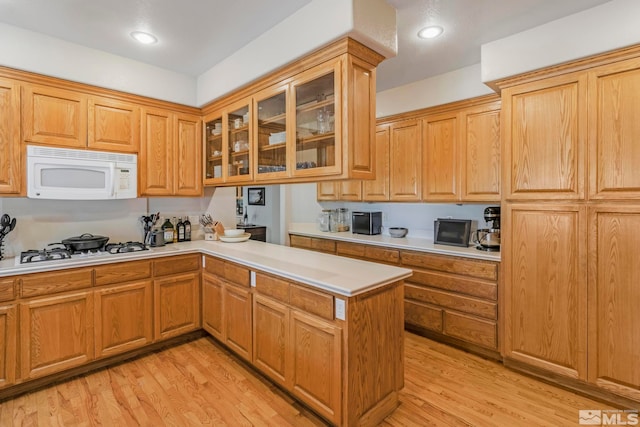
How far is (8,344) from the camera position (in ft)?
7.18

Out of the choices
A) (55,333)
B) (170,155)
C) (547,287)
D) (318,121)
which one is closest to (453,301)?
(547,287)

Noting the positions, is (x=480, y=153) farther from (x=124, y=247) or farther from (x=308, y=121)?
Answer: (x=124, y=247)

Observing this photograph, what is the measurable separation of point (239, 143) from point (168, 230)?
1259mm

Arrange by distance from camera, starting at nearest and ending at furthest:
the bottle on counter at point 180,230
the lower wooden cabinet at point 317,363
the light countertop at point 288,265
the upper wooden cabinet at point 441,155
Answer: the lower wooden cabinet at point 317,363 → the light countertop at point 288,265 → the upper wooden cabinet at point 441,155 → the bottle on counter at point 180,230


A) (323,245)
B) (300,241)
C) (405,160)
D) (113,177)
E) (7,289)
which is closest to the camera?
(7,289)

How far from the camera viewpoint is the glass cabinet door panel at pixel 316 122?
210 cm

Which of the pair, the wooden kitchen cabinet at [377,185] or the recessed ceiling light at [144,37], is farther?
the wooden kitchen cabinet at [377,185]

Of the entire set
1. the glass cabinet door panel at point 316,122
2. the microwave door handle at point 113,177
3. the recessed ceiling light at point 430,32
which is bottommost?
the microwave door handle at point 113,177

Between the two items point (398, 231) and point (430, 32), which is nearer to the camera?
point (430, 32)

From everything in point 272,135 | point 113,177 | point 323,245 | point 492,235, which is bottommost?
point 323,245

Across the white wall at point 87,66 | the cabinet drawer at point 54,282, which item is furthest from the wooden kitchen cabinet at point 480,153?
the cabinet drawer at point 54,282

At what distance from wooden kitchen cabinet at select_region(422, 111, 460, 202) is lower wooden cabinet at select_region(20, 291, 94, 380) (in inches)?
130

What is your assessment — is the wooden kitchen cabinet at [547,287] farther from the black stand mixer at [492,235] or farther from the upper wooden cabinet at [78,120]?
the upper wooden cabinet at [78,120]

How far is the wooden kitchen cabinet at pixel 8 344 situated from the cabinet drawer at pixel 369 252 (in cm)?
296
